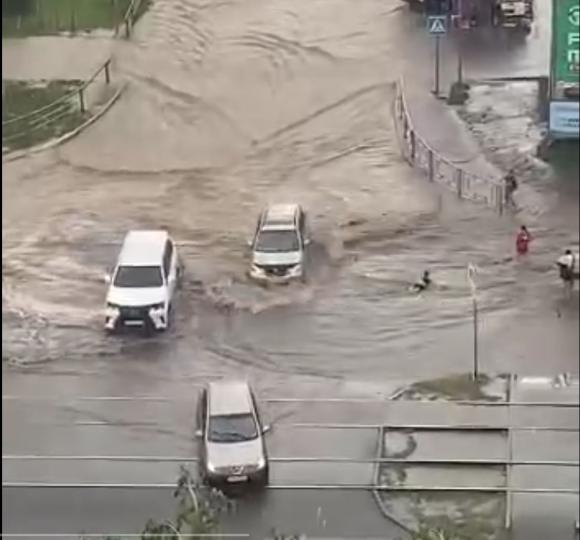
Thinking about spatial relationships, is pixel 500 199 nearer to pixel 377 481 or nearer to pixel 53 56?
pixel 377 481

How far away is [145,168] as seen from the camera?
11.1ft

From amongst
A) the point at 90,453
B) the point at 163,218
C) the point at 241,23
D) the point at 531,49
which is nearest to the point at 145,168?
the point at 163,218

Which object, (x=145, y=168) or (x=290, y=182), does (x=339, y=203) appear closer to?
(x=290, y=182)

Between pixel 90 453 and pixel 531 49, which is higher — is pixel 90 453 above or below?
below

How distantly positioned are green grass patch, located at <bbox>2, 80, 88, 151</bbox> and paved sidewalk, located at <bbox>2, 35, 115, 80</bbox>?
2cm

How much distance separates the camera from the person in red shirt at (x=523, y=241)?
336 centimetres

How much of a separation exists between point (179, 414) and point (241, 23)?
72cm

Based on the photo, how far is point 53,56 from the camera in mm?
3223

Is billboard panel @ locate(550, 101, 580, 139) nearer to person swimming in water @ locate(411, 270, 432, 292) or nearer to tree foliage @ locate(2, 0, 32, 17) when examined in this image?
person swimming in water @ locate(411, 270, 432, 292)

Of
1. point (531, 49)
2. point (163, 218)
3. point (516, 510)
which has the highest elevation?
point (531, 49)

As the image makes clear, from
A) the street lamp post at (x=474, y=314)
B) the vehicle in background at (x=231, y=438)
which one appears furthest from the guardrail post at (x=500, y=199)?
the vehicle in background at (x=231, y=438)

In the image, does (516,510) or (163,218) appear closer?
(516,510)

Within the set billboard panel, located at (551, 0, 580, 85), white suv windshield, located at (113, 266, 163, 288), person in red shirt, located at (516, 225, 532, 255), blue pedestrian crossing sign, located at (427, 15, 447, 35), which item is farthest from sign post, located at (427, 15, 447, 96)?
white suv windshield, located at (113, 266, 163, 288)

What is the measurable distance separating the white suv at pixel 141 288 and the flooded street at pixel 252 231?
0.03 meters
